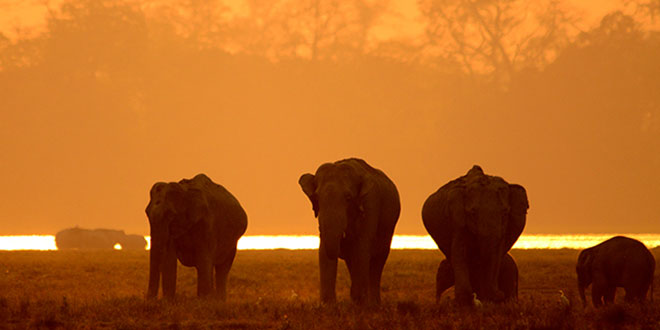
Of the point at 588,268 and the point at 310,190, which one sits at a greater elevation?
the point at 310,190

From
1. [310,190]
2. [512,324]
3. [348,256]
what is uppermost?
[310,190]

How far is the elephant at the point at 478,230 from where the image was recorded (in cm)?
1914

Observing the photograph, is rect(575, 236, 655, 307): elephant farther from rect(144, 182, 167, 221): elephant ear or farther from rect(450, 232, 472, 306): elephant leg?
rect(144, 182, 167, 221): elephant ear

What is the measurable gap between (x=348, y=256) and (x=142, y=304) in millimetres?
4617

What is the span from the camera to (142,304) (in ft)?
61.9

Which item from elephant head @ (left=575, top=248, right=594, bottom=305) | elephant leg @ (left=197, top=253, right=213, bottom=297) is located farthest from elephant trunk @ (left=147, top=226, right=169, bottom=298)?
elephant head @ (left=575, top=248, right=594, bottom=305)

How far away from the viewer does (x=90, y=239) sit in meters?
116

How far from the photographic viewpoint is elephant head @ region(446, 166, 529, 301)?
19172 mm

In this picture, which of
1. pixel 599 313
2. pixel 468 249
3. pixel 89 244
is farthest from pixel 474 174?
pixel 89 244

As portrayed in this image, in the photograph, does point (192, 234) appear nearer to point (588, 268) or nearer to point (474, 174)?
point (474, 174)

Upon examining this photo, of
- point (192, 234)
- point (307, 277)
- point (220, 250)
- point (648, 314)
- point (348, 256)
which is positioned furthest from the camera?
point (307, 277)

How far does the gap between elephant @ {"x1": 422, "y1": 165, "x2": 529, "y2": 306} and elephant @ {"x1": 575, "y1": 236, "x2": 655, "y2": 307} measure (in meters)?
3.50

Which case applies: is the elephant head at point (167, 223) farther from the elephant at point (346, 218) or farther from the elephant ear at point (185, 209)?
the elephant at point (346, 218)

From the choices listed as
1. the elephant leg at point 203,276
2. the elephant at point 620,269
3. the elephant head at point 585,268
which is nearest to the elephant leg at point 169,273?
the elephant leg at point 203,276
